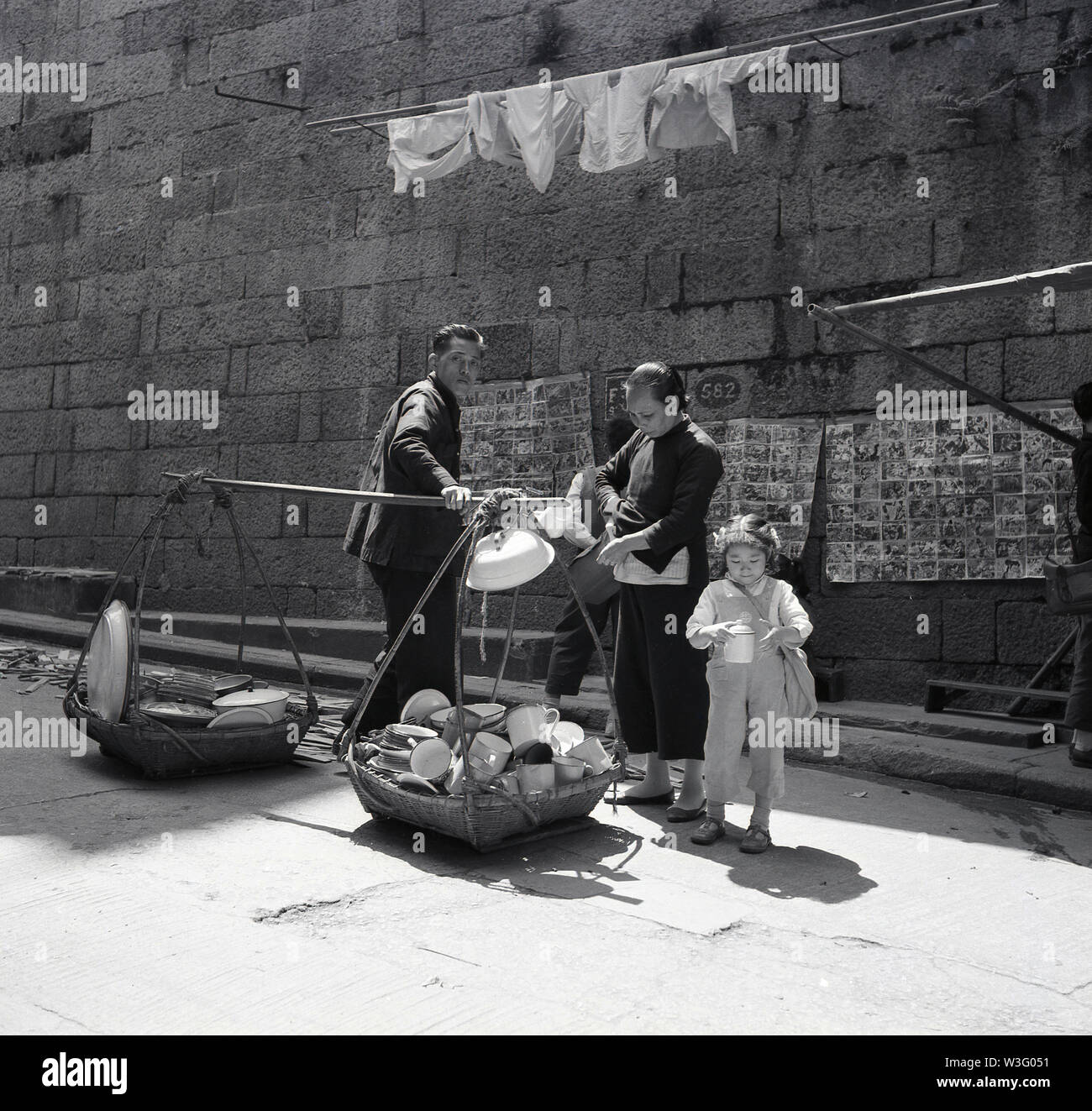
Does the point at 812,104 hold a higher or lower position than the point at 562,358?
higher

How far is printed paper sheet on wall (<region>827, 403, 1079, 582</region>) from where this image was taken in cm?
614

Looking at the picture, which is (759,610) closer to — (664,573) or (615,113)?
(664,573)

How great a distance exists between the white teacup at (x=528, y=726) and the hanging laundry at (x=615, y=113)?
3.82m

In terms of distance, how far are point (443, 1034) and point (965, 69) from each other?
6.02 meters

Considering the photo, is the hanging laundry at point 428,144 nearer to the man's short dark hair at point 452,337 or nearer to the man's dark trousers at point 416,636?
the man's short dark hair at point 452,337

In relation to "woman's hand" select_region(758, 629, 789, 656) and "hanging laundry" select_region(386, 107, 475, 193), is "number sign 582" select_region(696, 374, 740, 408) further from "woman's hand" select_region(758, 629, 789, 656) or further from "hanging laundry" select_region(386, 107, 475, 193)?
"woman's hand" select_region(758, 629, 789, 656)

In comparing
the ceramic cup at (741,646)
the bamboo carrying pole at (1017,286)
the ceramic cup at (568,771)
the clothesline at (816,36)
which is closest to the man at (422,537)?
the ceramic cup at (568,771)

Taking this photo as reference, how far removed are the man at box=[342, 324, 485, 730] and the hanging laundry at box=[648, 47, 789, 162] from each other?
2.48m

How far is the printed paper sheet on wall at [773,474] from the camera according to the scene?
6703mm

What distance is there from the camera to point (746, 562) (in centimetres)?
407
